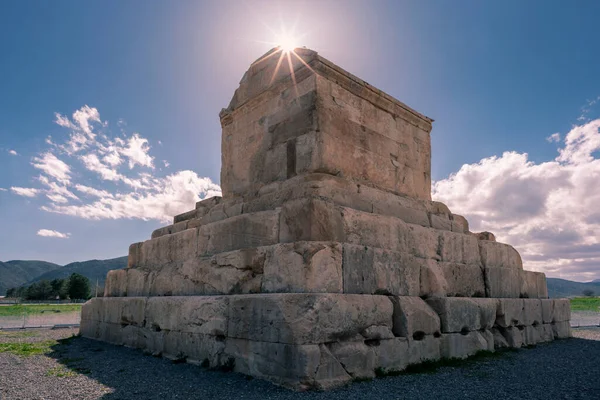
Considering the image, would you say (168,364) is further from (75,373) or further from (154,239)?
(154,239)

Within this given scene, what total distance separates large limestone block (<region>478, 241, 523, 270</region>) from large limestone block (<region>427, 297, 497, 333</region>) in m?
0.89

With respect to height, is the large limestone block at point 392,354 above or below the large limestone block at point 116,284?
below

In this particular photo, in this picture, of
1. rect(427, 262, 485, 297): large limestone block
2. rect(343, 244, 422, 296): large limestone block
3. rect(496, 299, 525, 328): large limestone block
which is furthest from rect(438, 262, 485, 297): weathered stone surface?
rect(343, 244, 422, 296): large limestone block

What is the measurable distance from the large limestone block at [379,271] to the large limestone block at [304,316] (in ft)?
0.63

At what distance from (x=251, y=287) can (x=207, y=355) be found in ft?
3.77

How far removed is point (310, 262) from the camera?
520cm

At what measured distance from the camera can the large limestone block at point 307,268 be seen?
17.0 ft

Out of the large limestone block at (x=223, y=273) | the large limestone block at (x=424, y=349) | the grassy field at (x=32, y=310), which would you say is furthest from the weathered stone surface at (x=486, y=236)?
the grassy field at (x=32, y=310)

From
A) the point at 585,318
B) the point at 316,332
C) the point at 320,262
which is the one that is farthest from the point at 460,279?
the point at 585,318

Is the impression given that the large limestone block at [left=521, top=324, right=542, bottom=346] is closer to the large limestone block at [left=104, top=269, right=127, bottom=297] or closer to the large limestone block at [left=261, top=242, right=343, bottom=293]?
the large limestone block at [left=261, top=242, right=343, bottom=293]

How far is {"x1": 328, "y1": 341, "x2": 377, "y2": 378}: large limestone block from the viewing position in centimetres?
503

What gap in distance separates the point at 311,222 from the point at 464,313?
313cm

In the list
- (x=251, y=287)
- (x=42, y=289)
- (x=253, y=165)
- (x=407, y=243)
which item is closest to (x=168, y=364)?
(x=251, y=287)

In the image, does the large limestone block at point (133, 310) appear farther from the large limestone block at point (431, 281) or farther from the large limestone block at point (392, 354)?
the large limestone block at point (431, 281)
